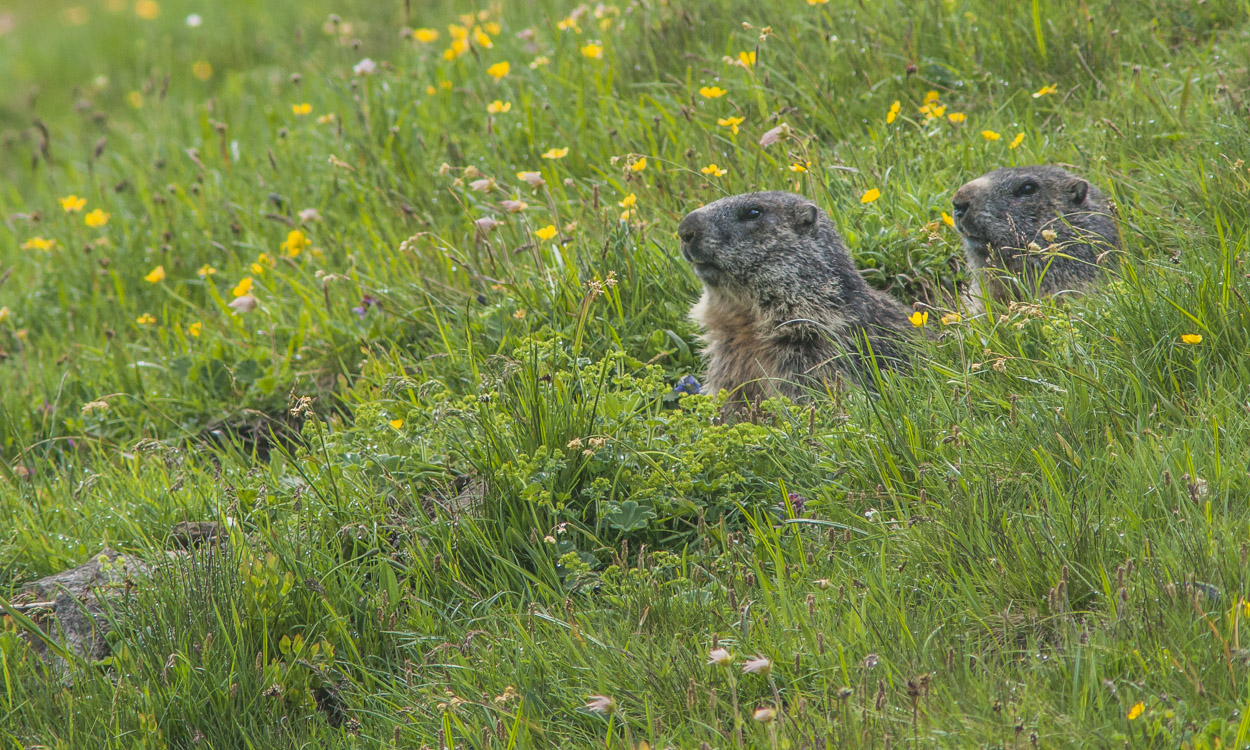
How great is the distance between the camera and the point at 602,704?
2.84 m

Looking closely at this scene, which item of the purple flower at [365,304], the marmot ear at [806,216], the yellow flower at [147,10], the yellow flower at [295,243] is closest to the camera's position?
the marmot ear at [806,216]

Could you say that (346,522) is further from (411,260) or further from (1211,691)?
(1211,691)

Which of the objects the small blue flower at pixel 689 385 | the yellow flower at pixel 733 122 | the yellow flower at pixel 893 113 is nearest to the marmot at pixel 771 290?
the small blue flower at pixel 689 385

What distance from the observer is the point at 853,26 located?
6.73 metres

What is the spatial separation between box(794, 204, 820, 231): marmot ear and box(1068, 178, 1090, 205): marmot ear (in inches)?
44.8

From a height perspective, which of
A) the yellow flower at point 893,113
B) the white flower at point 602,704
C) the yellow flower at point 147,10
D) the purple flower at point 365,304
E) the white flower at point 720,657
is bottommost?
the purple flower at point 365,304

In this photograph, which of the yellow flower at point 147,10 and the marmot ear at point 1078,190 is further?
the yellow flower at point 147,10

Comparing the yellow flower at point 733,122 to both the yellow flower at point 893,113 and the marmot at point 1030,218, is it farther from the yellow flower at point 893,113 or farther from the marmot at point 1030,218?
the marmot at point 1030,218

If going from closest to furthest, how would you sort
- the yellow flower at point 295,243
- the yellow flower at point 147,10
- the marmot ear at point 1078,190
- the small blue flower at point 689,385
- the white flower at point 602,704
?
the white flower at point 602,704 → the small blue flower at point 689,385 → the marmot ear at point 1078,190 → the yellow flower at point 295,243 → the yellow flower at point 147,10

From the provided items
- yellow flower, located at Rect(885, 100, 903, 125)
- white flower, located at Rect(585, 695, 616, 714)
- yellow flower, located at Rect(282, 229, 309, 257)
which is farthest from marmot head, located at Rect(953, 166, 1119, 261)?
yellow flower, located at Rect(282, 229, 309, 257)

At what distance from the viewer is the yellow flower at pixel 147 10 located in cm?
1148

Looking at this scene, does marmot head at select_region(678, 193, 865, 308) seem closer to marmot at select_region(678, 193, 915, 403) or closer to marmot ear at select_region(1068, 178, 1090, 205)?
marmot at select_region(678, 193, 915, 403)

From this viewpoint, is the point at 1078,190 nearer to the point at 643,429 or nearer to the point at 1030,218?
the point at 1030,218

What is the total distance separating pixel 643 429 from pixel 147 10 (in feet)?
32.1
